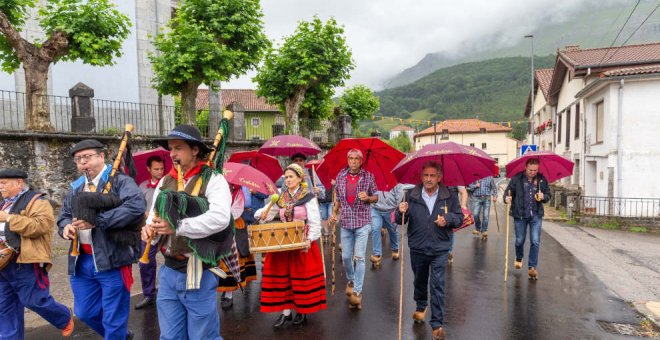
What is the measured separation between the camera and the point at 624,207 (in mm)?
14047

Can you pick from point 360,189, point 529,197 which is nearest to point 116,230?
point 360,189

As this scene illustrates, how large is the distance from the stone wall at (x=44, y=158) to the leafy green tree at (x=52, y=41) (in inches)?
22.4

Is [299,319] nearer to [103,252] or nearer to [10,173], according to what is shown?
[103,252]

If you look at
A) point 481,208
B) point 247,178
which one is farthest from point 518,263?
point 247,178

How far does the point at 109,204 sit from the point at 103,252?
454 mm

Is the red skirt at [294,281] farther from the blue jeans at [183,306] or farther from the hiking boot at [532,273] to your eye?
the hiking boot at [532,273]

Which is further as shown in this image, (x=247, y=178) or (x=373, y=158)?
(x=373, y=158)

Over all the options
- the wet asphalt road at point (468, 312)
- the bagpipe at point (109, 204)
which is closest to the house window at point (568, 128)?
the wet asphalt road at point (468, 312)

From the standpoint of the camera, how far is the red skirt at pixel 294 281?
15.1 feet

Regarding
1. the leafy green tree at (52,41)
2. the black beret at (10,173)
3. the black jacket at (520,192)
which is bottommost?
the black jacket at (520,192)

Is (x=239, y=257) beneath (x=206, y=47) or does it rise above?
beneath

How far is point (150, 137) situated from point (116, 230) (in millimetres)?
9340

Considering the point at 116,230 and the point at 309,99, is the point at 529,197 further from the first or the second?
the point at 309,99

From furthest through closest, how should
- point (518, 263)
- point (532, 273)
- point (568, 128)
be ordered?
point (568, 128) < point (518, 263) < point (532, 273)
